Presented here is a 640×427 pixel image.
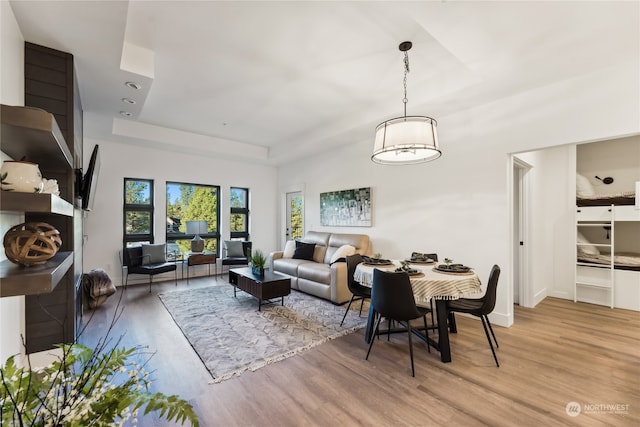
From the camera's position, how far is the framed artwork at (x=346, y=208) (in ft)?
16.8

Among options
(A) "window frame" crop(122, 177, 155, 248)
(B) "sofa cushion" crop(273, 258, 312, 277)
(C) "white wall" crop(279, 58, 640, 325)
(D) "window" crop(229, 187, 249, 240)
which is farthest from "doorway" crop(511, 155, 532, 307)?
(A) "window frame" crop(122, 177, 155, 248)

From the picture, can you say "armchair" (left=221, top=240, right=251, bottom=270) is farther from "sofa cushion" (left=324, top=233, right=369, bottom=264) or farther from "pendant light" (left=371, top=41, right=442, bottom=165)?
"pendant light" (left=371, top=41, right=442, bottom=165)

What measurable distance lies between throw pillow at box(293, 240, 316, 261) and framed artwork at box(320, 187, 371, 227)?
28.9 inches

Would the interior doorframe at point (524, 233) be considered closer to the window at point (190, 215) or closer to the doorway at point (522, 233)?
the doorway at point (522, 233)

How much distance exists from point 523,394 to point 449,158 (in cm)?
284

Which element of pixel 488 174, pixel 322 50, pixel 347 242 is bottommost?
pixel 347 242

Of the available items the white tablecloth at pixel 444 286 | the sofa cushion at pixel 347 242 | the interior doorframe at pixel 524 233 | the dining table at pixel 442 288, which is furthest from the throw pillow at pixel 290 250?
the interior doorframe at pixel 524 233

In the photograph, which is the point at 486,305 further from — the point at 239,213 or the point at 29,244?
the point at 239,213

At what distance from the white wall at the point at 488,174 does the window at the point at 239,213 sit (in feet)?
10.2

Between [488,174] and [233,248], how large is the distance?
5084 millimetres

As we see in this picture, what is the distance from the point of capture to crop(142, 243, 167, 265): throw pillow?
5.27m

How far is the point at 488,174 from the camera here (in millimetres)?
3578

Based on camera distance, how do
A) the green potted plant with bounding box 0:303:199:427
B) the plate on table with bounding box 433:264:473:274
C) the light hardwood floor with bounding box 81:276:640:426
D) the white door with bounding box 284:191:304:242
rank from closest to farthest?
1. the green potted plant with bounding box 0:303:199:427
2. the light hardwood floor with bounding box 81:276:640:426
3. the plate on table with bounding box 433:264:473:274
4. the white door with bounding box 284:191:304:242

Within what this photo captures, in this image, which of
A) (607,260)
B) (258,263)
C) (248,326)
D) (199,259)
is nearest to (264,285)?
(258,263)
